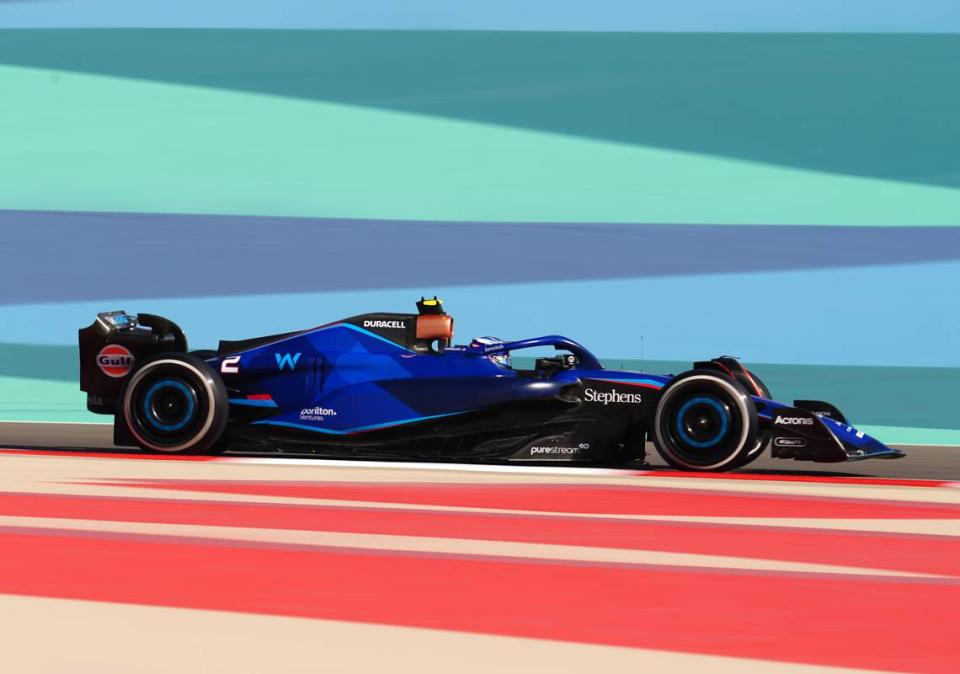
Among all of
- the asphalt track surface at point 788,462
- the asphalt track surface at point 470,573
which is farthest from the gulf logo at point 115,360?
the asphalt track surface at point 470,573

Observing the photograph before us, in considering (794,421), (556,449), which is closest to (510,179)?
(556,449)

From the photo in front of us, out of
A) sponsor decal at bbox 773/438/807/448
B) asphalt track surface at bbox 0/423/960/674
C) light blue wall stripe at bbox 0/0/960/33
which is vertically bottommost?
asphalt track surface at bbox 0/423/960/674

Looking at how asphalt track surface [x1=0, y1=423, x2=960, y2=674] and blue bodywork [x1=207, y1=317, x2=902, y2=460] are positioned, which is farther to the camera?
blue bodywork [x1=207, y1=317, x2=902, y2=460]

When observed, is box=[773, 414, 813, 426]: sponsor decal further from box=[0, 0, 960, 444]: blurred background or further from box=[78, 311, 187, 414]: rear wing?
box=[0, 0, 960, 444]: blurred background

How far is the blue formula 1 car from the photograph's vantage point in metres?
8.91

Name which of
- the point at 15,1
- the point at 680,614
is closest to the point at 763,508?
the point at 680,614

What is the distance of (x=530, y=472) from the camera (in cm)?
884

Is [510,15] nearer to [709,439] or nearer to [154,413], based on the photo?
[154,413]

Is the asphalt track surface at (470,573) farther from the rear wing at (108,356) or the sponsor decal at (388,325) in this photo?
the rear wing at (108,356)

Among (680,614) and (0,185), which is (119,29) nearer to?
(0,185)

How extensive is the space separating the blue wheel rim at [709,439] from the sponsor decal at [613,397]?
0.30 meters

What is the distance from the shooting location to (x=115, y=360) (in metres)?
9.98

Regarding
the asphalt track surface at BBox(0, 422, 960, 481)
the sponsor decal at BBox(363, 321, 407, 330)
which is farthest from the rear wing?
the sponsor decal at BBox(363, 321, 407, 330)

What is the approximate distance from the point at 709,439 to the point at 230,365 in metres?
3.20
